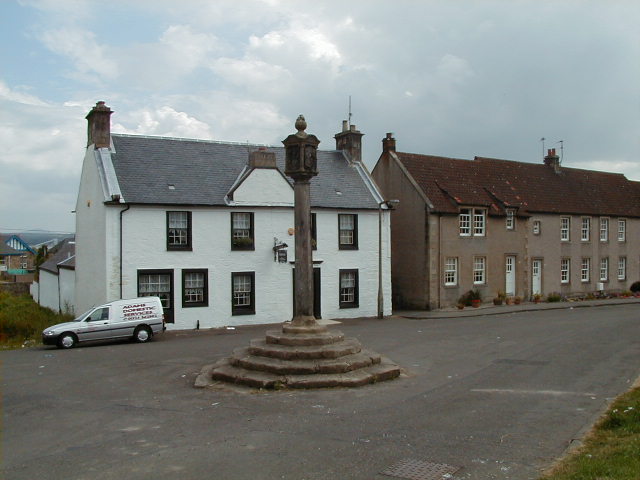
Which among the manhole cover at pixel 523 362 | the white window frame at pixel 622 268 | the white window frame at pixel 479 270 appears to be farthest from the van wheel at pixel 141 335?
the white window frame at pixel 622 268

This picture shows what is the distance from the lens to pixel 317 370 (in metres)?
12.7

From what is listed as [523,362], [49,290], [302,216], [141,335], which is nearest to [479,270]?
[523,362]

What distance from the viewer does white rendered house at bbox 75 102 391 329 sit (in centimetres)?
2464

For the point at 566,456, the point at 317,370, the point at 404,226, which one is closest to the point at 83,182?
the point at 404,226

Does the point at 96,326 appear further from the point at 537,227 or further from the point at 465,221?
the point at 537,227

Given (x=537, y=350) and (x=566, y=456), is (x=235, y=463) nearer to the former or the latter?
(x=566, y=456)

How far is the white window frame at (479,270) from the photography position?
33.6 meters

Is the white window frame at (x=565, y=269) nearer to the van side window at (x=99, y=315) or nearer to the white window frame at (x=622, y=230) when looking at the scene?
the white window frame at (x=622, y=230)

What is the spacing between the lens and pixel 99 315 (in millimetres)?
21766

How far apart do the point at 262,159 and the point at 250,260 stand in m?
4.68

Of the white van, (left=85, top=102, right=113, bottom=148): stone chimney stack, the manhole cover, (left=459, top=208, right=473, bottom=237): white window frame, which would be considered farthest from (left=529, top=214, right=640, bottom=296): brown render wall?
(left=85, top=102, right=113, bottom=148): stone chimney stack

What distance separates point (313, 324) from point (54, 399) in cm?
577

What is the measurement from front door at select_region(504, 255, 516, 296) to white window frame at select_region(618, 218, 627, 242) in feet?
38.5

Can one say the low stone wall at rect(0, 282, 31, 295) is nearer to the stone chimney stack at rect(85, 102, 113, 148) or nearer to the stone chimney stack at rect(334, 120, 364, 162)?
A: the stone chimney stack at rect(85, 102, 113, 148)
